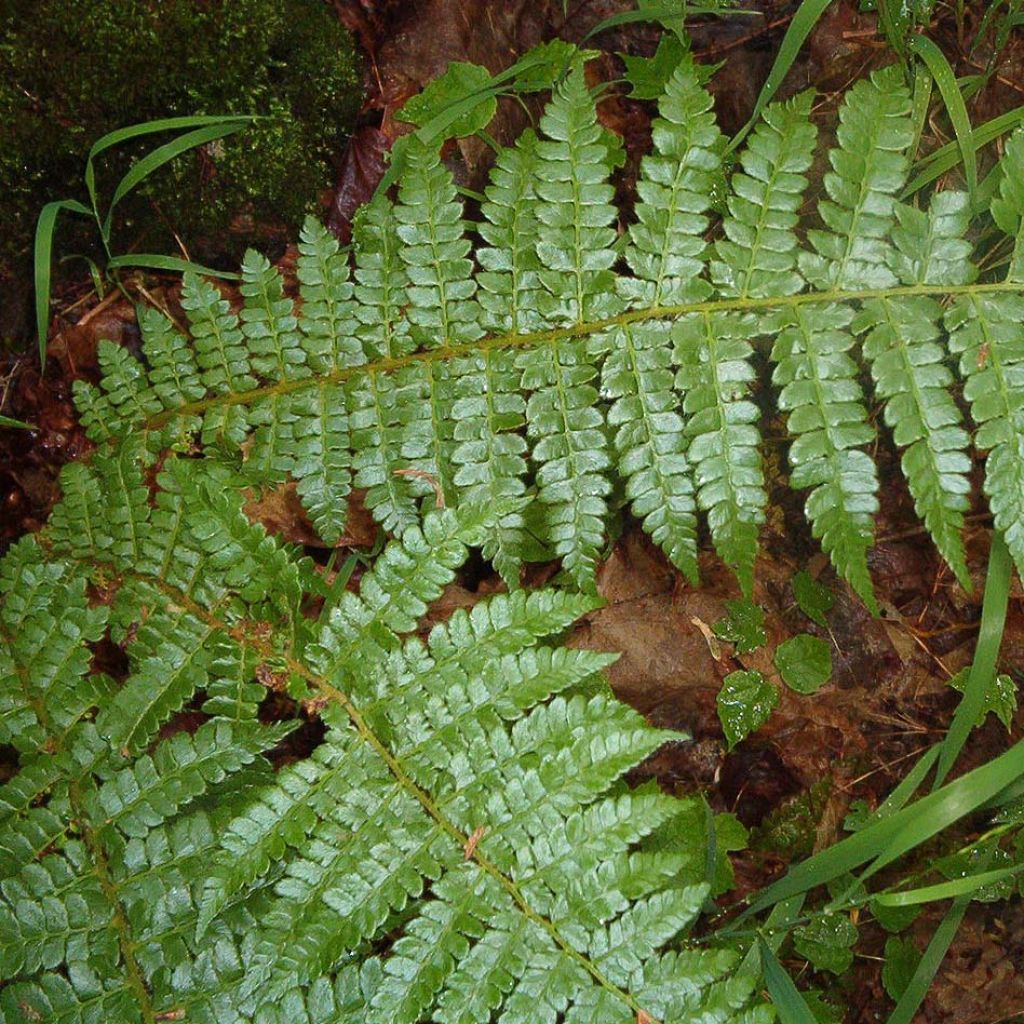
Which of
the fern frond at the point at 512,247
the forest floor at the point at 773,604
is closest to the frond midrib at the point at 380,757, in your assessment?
the forest floor at the point at 773,604

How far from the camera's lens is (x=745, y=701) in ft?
10.1

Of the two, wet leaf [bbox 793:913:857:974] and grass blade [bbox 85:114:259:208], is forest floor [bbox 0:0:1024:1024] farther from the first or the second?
grass blade [bbox 85:114:259:208]

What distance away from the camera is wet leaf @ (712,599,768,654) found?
3.11 metres

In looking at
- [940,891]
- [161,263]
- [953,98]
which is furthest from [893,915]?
[161,263]

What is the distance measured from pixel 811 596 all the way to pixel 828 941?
1074mm

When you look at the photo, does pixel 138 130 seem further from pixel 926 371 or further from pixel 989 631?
pixel 989 631

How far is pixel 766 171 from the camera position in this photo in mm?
2436

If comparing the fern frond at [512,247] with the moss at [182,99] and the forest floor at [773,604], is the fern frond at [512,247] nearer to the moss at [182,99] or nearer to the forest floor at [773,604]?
the forest floor at [773,604]

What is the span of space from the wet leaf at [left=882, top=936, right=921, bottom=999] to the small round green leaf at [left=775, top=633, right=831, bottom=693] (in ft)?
2.73

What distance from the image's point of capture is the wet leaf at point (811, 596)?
3.14 meters

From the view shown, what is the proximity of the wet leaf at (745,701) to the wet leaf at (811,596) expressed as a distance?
279 mm

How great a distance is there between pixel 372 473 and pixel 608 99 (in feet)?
5.60

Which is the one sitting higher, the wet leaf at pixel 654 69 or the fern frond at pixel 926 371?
the wet leaf at pixel 654 69

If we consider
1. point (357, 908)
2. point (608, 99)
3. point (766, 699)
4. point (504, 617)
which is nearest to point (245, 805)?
point (357, 908)
